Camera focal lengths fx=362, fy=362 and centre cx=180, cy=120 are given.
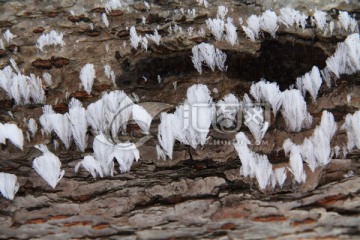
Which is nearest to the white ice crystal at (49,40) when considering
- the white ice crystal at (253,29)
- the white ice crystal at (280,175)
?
the white ice crystal at (253,29)

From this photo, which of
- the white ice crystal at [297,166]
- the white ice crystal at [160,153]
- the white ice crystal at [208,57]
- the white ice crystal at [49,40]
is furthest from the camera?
the white ice crystal at [49,40]

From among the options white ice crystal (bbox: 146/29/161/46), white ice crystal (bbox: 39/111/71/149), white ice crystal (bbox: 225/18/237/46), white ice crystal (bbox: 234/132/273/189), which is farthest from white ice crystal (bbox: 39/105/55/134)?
white ice crystal (bbox: 225/18/237/46)

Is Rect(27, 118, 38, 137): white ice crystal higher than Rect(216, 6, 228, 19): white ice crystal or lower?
lower

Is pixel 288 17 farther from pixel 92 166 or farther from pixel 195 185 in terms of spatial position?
pixel 92 166

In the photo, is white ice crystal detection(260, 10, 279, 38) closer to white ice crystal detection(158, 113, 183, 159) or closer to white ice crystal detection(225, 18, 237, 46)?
white ice crystal detection(225, 18, 237, 46)

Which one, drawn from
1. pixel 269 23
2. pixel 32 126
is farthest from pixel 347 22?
pixel 32 126

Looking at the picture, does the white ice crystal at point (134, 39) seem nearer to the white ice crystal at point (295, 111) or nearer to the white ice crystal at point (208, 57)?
the white ice crystal at point (208, 57)
